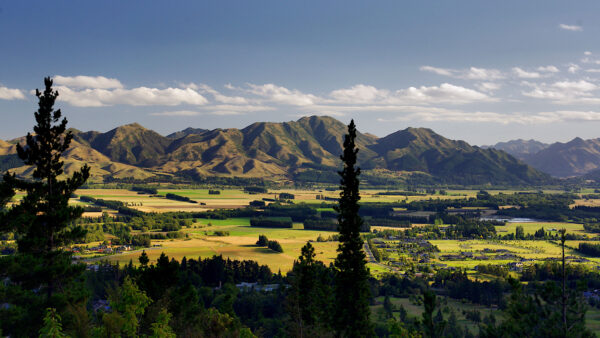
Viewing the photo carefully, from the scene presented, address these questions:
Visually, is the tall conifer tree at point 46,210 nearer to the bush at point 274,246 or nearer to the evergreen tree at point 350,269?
the evergreen tree at point 350,269

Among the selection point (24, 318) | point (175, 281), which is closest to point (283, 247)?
point (175, 281)

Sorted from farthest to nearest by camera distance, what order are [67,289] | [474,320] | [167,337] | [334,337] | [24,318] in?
[474,320] < [334,337] < [67,289] < [24,318] < [167,337]

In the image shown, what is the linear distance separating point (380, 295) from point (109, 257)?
93985 mm

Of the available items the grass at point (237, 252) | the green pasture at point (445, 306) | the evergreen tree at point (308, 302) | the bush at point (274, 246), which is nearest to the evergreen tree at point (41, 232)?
the evergreen tree at point (308, 302)

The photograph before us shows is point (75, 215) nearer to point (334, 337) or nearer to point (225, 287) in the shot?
point (334, 337)

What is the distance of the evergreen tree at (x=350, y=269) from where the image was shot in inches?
2083

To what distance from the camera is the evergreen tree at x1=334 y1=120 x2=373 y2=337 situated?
174ft

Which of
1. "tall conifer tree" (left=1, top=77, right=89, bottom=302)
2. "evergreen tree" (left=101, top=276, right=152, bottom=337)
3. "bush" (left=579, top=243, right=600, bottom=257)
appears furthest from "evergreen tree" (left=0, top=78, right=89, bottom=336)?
"bush" (left=579, top=243, right=600, bottom=257)

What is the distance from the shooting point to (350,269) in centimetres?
5531

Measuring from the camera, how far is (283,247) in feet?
622

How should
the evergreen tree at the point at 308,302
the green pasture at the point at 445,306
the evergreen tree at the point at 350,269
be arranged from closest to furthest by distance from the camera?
the evergreen tree at the point at 350,269
the evergreen tree at the point at 308,302
the green pasture at the point at 445,306

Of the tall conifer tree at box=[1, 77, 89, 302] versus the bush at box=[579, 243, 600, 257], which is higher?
the tall conifer tree at box=[1, 77, 89, 302]

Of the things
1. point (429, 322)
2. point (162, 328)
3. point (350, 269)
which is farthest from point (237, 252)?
point (429, 322)

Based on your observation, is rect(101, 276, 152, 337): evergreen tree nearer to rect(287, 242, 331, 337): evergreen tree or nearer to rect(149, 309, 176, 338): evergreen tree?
rect(149, 309, 176, 338): evergreen tree
